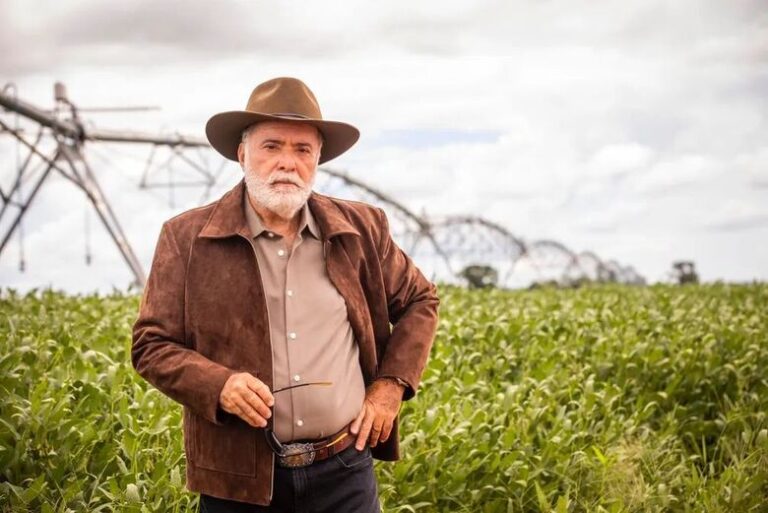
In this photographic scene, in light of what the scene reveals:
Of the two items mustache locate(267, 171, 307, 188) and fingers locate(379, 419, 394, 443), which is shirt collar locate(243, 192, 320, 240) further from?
fingers locate(379, 419, 394, 443)

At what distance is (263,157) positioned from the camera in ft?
10.8

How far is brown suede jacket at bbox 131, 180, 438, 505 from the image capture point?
317cm

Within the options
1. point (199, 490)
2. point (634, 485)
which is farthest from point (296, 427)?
point (634, 485)

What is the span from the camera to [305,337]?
327cm

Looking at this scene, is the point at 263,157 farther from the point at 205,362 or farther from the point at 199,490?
the point at 199,490

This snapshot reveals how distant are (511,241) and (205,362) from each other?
45209 mm

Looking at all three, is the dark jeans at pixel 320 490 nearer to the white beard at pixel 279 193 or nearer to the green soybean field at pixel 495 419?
the white beard at pixel 279 193

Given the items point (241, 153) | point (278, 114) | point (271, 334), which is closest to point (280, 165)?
point (278, 114)

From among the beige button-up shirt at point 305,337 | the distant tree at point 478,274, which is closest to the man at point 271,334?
the beige button-up shirt at point 305,337

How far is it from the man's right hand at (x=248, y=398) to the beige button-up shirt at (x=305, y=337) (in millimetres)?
174

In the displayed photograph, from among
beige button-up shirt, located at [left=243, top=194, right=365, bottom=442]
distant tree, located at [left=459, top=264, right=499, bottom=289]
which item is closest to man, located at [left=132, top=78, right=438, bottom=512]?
beige button-up shirt, located at [left=243, top=194, right=365, bottom=442]

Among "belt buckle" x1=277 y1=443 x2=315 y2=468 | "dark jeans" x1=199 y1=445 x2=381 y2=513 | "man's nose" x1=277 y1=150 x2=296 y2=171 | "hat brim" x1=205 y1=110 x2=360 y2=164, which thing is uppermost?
Answer: "hat brim" x1=205 y1=110 x2=360 y2=164

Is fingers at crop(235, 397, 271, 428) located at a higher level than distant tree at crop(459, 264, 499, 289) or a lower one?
lower

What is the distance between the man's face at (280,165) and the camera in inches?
128
